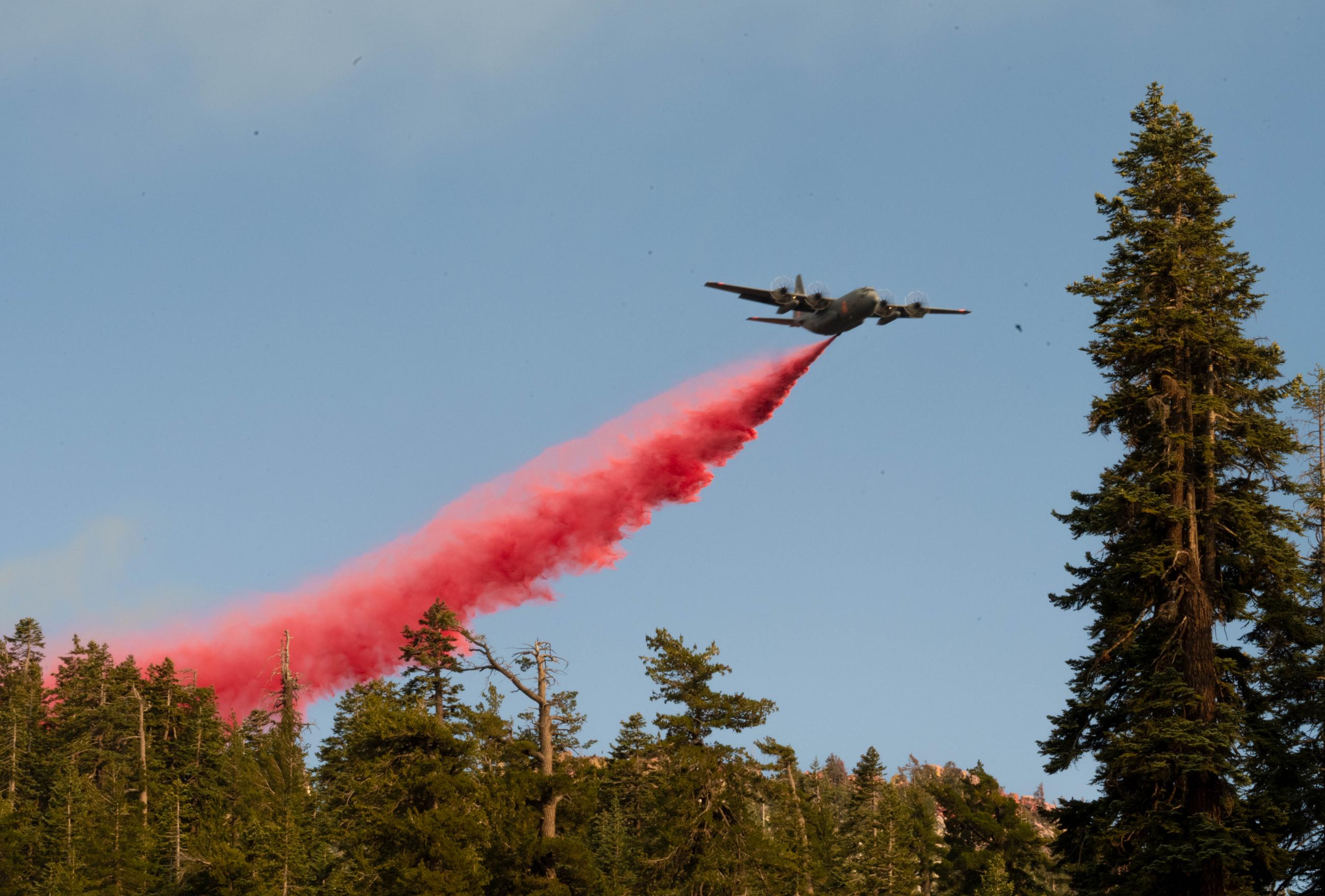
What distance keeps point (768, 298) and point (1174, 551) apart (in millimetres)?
29771

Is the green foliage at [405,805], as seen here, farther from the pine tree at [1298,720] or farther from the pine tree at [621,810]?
the pine tree at [1298,720]

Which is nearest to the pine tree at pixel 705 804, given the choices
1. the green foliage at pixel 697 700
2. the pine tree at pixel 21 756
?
the green foliage at pixel 697 700

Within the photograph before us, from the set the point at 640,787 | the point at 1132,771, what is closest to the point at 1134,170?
the point at 1132,771

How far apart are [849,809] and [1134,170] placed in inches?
1899

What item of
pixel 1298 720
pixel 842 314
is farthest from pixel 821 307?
pixel 1298 720

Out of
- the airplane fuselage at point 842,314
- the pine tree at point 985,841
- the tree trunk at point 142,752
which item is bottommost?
the pine tree at point 985,841

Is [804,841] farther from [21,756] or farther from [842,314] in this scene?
[21,756]

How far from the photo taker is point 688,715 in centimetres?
4381

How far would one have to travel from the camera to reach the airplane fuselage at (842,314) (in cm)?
5666

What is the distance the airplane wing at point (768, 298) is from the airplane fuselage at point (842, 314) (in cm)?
36

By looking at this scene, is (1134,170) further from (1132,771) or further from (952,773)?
(952,773)

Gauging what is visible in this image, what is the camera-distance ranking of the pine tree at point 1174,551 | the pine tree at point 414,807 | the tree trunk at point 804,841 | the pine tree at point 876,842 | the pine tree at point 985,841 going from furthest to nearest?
the pine tree at point 985,841 < the pine tree at point 876,842 < the tree trunk at point 804,841 < the pine tree at point 414,807 < the pine tree at point 1174,551

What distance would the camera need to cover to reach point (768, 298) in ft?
190

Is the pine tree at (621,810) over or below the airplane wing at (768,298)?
below
